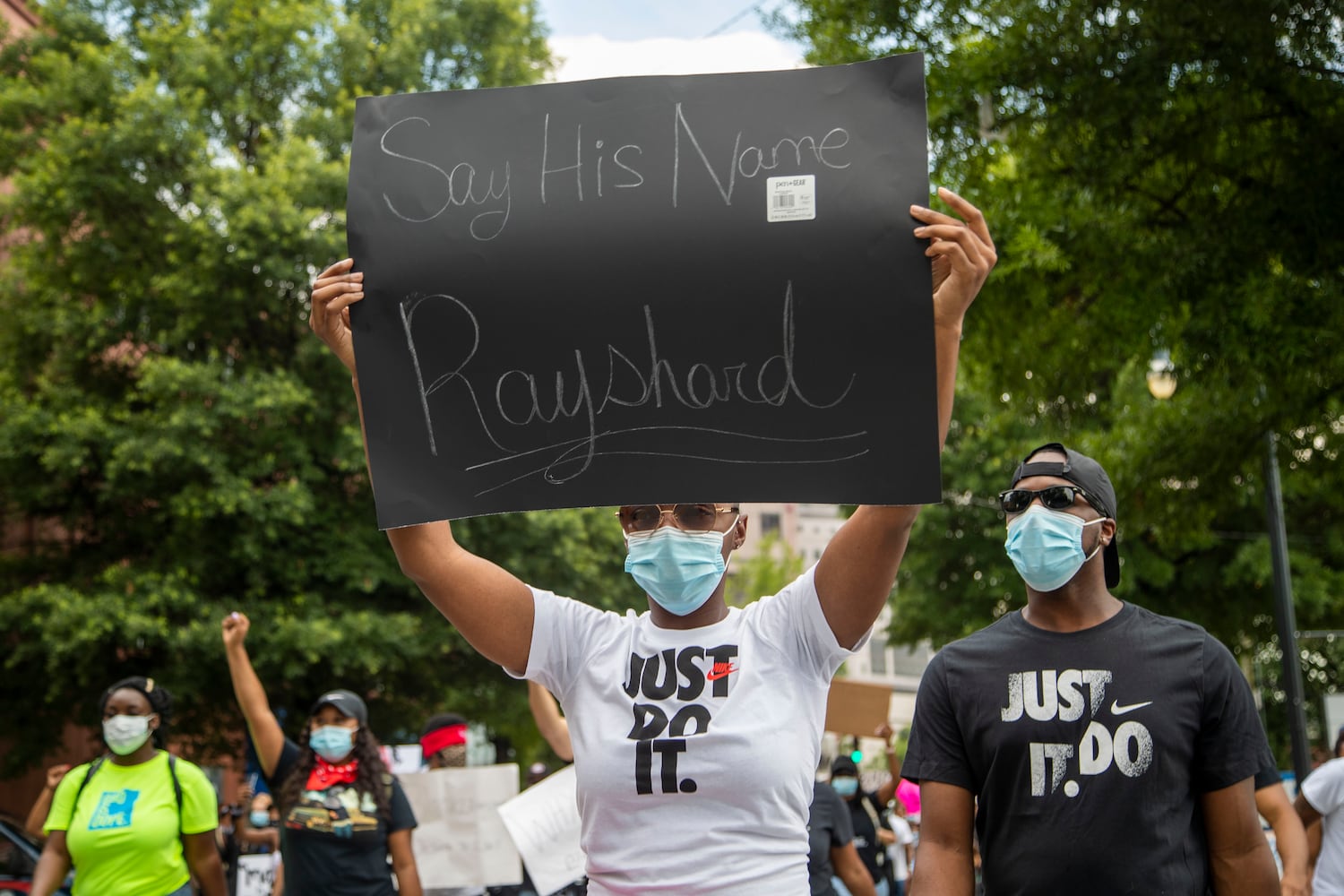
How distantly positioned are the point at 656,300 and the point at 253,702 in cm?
346

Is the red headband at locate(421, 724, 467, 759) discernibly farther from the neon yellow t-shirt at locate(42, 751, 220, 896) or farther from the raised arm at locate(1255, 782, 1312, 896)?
the raised arm at locate(1255, 782, 1312, 896)

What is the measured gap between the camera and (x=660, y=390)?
9.46 feet

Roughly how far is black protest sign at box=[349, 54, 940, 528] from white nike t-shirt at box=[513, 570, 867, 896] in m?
0.33

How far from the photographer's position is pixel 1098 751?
3.04m

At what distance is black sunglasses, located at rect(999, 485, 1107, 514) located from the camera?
3436 millimetres

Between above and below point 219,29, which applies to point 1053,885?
below

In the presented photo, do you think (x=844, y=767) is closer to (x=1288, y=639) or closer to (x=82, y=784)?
(x=82, y=784)

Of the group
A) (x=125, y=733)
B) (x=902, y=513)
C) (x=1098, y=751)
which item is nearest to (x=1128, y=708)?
(x=1098, y=751)

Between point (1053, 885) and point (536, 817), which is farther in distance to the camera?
point (536, 817)

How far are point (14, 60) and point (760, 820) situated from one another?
20529 millimetres

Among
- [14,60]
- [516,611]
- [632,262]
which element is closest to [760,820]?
[516,611]

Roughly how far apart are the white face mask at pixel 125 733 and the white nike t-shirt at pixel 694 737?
3.77 metres

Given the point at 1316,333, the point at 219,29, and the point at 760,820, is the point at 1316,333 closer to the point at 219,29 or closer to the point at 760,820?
the point at 760,820

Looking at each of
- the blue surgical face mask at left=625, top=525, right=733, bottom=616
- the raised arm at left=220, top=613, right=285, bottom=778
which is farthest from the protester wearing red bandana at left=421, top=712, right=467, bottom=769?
the blue surgical face mask at left=625, top=525, right=733, bottom=616
